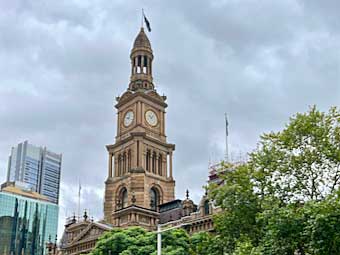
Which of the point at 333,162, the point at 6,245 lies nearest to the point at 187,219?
the point at 333,162

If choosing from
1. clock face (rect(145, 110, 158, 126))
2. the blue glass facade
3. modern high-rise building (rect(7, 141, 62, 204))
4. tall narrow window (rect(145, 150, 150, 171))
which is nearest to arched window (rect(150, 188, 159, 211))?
tall narrow window (rect(145, 150, 150, 171))

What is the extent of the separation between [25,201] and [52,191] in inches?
1917

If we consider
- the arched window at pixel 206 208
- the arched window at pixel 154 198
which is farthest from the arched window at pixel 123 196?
the arched window at pixel 206 208

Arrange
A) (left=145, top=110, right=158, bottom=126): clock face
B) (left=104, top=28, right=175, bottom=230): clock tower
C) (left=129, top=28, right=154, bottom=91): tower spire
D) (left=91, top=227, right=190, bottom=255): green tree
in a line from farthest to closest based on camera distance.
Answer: (left=129, top=28, right=154, bottom=91): tower spire
(left=145, top=110, right=158, bottom=126): clock face
(left=104, top=28, right=175, bottom=230): clock tower
(left=91, top=227, right=190, bottom=255): green tree

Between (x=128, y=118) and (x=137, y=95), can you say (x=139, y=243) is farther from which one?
(x=137, y=95)

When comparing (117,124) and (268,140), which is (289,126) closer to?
(268,140)

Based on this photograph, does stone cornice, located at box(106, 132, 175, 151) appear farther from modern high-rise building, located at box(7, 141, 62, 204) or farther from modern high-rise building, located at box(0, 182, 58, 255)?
modern high-rise building, located at box(7, 141, 62, 204)

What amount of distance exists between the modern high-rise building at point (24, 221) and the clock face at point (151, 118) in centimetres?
7448

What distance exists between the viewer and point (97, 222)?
6688 centimetres

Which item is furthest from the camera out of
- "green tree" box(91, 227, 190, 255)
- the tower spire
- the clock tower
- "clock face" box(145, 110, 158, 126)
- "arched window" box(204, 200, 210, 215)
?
the tower spire

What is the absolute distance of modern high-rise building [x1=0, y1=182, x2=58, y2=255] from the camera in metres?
141

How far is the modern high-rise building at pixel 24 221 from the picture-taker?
461 ft

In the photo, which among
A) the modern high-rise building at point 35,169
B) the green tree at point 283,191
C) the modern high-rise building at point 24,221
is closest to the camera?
the green tree at point 283,191

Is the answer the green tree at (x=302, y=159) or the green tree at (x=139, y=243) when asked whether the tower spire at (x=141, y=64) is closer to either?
the green tree at (x=139, y=243)
